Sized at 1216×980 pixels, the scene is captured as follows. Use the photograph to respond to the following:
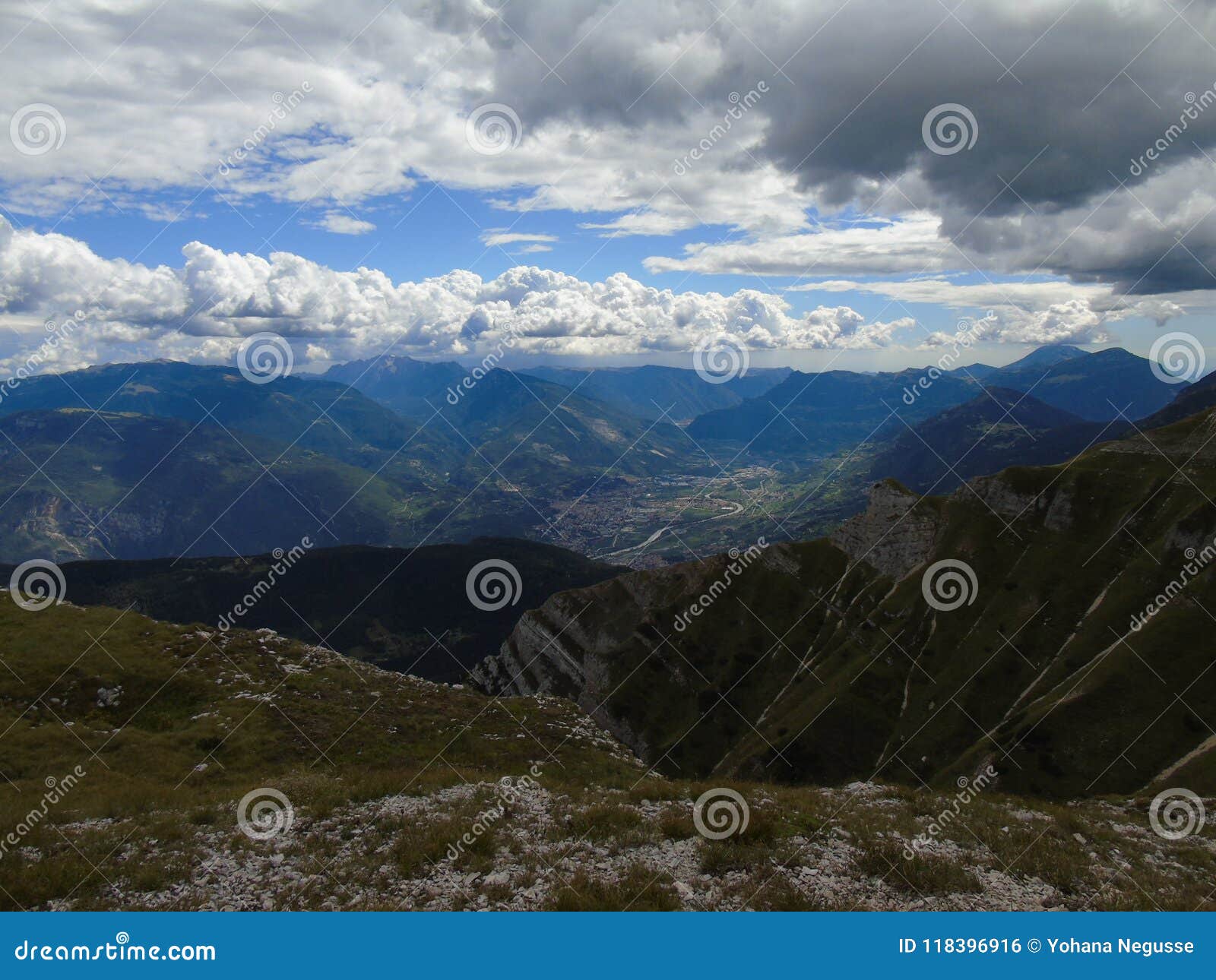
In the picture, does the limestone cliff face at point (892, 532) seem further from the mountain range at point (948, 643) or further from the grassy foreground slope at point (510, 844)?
the grassy foreground slope at point (510, 844)

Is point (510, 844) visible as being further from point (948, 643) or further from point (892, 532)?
point (892, 532)

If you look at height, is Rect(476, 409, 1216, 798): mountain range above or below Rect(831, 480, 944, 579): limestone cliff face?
below

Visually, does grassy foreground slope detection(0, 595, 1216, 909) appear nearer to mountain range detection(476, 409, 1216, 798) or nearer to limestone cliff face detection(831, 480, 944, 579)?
mountain range detection(476, 409, 1216, 798)

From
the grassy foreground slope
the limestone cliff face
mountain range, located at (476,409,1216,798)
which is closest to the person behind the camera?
the grassy foreground slope

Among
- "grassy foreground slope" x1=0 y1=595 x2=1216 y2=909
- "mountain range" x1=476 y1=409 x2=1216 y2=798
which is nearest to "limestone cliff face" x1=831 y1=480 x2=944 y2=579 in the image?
"mountain range" x1=476 y1=409 x2=1216 y2=798

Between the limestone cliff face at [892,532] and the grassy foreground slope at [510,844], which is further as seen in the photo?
the limestone cliff face at [892,532]

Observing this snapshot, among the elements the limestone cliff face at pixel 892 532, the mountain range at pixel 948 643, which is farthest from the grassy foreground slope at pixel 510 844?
the limestone cliff face at pixel 892 532

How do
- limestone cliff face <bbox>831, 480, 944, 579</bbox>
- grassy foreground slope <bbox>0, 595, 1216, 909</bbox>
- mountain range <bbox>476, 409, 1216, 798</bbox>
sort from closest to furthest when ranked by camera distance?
grassy foreground slope <bbox>0, 595, 1216, 909</bbox>, mountain range <bbox>476, 409, 1216, 798</bbox>, limestone cliff face <bbox>831, 480, 944, 579</bbox>

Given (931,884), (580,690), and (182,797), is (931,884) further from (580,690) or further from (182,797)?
(580,690)
